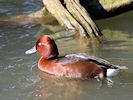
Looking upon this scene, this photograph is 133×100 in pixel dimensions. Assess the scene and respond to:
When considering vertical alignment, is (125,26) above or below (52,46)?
below

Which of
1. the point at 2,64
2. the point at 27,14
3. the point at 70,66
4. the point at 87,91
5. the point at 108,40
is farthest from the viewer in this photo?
the point at 27,14

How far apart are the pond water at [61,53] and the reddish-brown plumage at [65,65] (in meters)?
0.11

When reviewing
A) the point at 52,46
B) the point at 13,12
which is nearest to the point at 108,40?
the point at 52,46

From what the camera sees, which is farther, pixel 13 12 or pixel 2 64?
pixel 13 12

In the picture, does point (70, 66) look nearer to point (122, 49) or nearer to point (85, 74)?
point (85, 74)

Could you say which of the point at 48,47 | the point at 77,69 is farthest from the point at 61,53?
the point at 77,69

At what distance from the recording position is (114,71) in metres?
7.48

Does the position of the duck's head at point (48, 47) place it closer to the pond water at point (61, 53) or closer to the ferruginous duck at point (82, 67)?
the ferruginous duck at point (82, 67)

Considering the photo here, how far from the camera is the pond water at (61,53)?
704cm

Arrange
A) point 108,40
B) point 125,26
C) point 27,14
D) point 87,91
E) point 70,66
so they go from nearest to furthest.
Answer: point 87,91, point 70,66, point 108,40, point 125,26, point 27,14

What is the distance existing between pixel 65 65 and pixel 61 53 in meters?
1.15

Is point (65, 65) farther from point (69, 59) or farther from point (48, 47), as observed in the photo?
point (48, 47)

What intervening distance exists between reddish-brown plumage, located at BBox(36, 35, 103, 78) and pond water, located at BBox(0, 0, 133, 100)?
0.11m

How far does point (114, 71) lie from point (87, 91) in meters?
0.63
